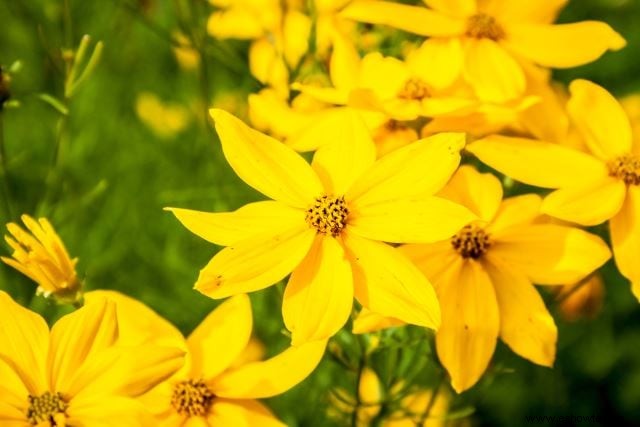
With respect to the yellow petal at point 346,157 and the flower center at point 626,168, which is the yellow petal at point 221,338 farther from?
the flower center at point 626,168

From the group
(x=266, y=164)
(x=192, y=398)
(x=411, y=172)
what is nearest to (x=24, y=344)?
(x=192, y=398)

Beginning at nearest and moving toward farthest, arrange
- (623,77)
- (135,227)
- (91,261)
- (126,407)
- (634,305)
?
1. (126,407)
2. (91,261)
3. (135,227)
4. (634,305)
5. (623,77)

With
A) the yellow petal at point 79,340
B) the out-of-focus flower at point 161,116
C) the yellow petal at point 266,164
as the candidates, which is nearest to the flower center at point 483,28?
the yellow petal at point 266,164

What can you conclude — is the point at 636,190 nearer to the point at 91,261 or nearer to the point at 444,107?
the point at 444,107

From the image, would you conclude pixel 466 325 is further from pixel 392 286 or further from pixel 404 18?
pixel 404 18

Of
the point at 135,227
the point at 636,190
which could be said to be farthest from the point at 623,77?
the point at 636,190

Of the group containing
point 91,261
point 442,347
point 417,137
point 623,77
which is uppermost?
point 417,137

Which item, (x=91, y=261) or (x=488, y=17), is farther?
(x=91, y=261)
